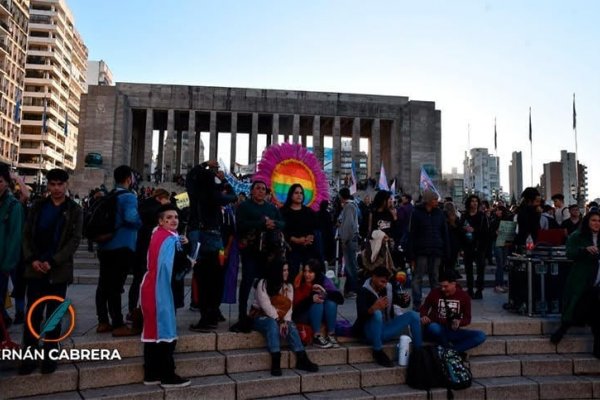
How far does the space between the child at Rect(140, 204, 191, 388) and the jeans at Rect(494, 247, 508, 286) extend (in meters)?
6.08

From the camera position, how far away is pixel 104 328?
4469 millimetres

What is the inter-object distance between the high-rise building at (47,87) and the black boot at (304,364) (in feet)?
187

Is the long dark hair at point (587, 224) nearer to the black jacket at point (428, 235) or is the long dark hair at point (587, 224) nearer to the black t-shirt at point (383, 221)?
the black jacket at point (428, 235)

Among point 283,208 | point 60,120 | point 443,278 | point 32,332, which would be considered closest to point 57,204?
point 32,332

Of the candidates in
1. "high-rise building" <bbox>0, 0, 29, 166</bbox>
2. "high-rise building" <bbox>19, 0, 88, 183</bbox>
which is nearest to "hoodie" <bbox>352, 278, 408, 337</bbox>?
"high-rise building" <bbox>0, 0, 29, 166</bbox>

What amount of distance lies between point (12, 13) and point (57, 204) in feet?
179

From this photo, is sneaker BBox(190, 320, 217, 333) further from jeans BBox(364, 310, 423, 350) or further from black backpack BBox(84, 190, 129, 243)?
jeans BBox(364, 310, 423, 350)

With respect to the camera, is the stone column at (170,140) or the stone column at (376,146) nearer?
the stone column at (170,140)

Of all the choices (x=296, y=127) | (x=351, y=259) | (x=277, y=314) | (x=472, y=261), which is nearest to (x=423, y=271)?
(x=351, y=259)

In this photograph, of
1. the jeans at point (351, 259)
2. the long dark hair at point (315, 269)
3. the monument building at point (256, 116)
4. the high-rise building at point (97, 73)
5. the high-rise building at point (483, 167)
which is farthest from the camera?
the high-rise building at point (483, 167)

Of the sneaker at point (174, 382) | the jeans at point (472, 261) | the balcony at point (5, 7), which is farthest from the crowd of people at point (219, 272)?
the balcony at point (5, 7)

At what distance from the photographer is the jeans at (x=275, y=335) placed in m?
4.36

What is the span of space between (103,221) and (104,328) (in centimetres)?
109

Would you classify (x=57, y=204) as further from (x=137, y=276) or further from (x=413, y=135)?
(x=413, y=135)
